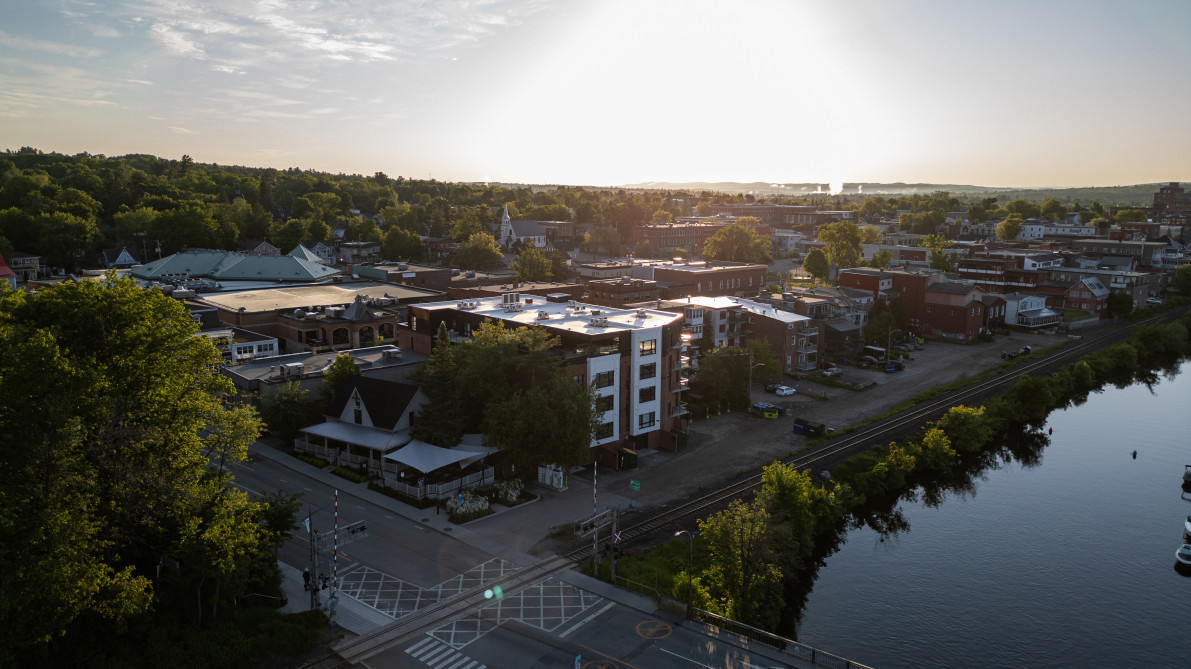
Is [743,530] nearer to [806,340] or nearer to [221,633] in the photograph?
[221,633]

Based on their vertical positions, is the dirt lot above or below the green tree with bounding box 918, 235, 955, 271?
below

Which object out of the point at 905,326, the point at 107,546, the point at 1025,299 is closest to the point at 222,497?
the point at 107,546

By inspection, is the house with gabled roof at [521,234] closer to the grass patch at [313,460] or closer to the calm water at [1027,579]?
the grass patch at [313,460]

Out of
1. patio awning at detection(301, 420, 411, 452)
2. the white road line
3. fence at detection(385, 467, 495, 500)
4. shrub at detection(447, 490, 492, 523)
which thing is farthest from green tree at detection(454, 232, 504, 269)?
the white road line

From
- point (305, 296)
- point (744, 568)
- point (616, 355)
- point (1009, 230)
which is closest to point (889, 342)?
point (616, 355)

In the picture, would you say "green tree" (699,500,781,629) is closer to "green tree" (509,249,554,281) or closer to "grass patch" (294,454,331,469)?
"grass patch" (294,454,331,469)

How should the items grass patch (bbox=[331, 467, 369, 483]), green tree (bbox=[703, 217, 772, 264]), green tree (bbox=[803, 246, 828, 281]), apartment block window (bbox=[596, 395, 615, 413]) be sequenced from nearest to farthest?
grass patch (bbox=[331, 467, 369, 483]) < apartment block window (bbox=[596, 395, 615, 413]) < green tree (bbox=[803, 246, 828, 281]) < green tree (bbox=[703, 217, 772, 264])

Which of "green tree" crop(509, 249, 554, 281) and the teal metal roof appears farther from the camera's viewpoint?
"green tree" crop(509, 249, 554, 281)
